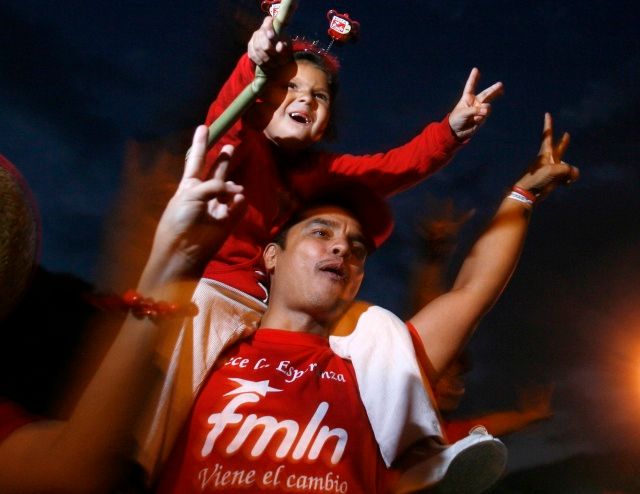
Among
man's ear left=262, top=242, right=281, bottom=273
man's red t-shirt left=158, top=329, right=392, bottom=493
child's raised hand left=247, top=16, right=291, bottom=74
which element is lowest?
man's red t-shirt left=158, top=329, right=392, bottom=493

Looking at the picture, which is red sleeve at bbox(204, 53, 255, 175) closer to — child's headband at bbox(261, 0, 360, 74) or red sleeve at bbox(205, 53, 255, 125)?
red sleeve at bbox(205, 53, 255, 125)

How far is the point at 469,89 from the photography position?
7.49ft

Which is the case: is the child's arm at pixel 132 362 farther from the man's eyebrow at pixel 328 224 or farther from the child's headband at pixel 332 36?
the child's headband at pixel 332 36

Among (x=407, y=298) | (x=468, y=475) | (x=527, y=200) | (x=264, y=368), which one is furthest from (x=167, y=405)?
(x=407, y=298)

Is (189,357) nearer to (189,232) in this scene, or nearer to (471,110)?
(189,232)

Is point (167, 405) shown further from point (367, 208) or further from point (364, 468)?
point (367, 208)

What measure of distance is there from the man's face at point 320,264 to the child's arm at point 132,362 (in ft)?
2.56

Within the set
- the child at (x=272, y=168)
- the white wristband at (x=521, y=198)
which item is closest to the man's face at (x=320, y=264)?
the child at (x=272, y=168)

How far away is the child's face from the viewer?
2178 millimetres

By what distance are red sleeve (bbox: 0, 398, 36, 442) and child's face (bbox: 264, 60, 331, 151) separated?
1238 millimetres

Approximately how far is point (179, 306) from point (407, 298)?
7.87ft

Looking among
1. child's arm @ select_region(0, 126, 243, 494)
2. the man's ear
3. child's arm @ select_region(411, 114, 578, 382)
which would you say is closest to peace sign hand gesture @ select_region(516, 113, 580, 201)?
child's arm @ select_region(411, 114, 578, 382)

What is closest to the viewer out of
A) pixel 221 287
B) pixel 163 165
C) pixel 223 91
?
pixel 221 287

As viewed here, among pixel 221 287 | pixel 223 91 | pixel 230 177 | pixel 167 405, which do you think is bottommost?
pixel 167 405
